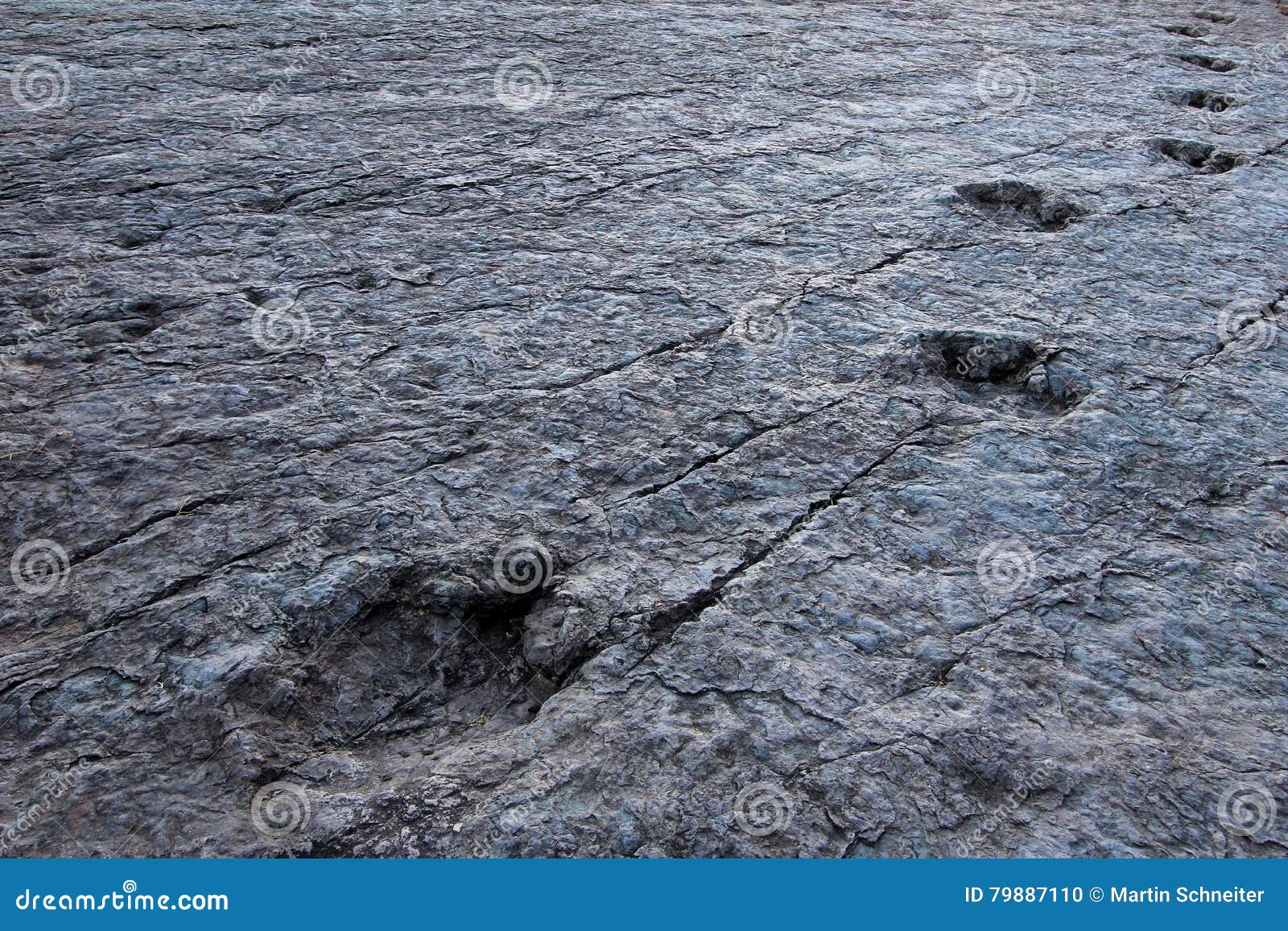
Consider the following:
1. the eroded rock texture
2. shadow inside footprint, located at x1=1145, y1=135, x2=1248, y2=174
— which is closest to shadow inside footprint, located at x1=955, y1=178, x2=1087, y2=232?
the eroded rock texture

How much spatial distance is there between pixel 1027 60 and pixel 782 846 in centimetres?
477

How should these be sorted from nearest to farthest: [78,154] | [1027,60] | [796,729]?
1. [796,729]
2. [78,154]
3. [1027,60]

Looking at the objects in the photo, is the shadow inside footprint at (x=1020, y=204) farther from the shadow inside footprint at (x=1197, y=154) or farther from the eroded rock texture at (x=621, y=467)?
the shadow inside footprint at (x=1197, y=154)

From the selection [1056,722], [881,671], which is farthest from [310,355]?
[1056,722]

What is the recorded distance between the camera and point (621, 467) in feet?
8.59

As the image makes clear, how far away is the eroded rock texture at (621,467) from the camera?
76.9 inches

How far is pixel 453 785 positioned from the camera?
6.38 ft

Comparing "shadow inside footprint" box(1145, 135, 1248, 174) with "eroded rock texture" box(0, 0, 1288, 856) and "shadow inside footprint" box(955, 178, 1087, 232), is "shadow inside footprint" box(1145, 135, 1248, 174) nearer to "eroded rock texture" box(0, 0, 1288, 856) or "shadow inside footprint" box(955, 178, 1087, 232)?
"eroded rock texture" box(0, 0, 1288, 856)

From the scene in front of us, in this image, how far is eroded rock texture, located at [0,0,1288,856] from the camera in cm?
195

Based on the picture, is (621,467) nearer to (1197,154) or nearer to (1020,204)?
(1020,204)

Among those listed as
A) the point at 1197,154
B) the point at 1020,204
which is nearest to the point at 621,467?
the point at 1020,204

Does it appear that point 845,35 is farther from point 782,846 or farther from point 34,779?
point 34,779

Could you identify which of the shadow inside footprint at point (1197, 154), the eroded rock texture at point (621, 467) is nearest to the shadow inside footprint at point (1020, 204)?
the eroded rock texture at point (621, 467)

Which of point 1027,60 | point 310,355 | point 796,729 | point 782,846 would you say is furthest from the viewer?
point 1027,60
